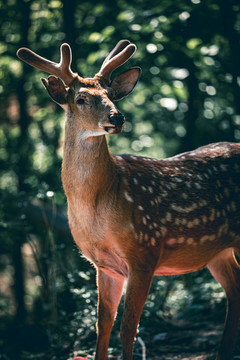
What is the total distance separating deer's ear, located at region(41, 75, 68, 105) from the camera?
409cm

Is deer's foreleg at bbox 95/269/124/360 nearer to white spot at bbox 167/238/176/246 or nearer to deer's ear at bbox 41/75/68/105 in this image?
white spot at bbox 167/238/176/246

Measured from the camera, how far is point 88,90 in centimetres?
395

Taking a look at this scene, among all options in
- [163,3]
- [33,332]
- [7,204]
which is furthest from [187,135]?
[33,332]

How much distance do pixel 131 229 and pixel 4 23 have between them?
648 cm

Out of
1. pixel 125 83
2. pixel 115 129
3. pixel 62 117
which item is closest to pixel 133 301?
pixel 115 129

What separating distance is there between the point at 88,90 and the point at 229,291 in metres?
2.27

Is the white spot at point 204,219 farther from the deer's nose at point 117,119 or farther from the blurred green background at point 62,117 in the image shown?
the blurred green background at point 62,117

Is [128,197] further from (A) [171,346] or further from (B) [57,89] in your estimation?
(A) [171,346]

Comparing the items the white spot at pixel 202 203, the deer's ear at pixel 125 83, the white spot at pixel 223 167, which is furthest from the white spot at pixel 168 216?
the deer's ear at pixel 125 83

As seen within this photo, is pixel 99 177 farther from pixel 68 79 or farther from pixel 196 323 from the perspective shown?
pixel 196 323

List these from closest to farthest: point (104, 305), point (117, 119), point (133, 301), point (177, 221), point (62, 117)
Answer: point (117, 119) < point (133, 301) < point (177, 221) < point (104, 305) < point (62, 117)

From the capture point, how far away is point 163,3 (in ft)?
22.7

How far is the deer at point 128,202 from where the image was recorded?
392cm

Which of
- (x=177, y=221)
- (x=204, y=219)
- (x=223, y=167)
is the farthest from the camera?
(x=223, y=167)
